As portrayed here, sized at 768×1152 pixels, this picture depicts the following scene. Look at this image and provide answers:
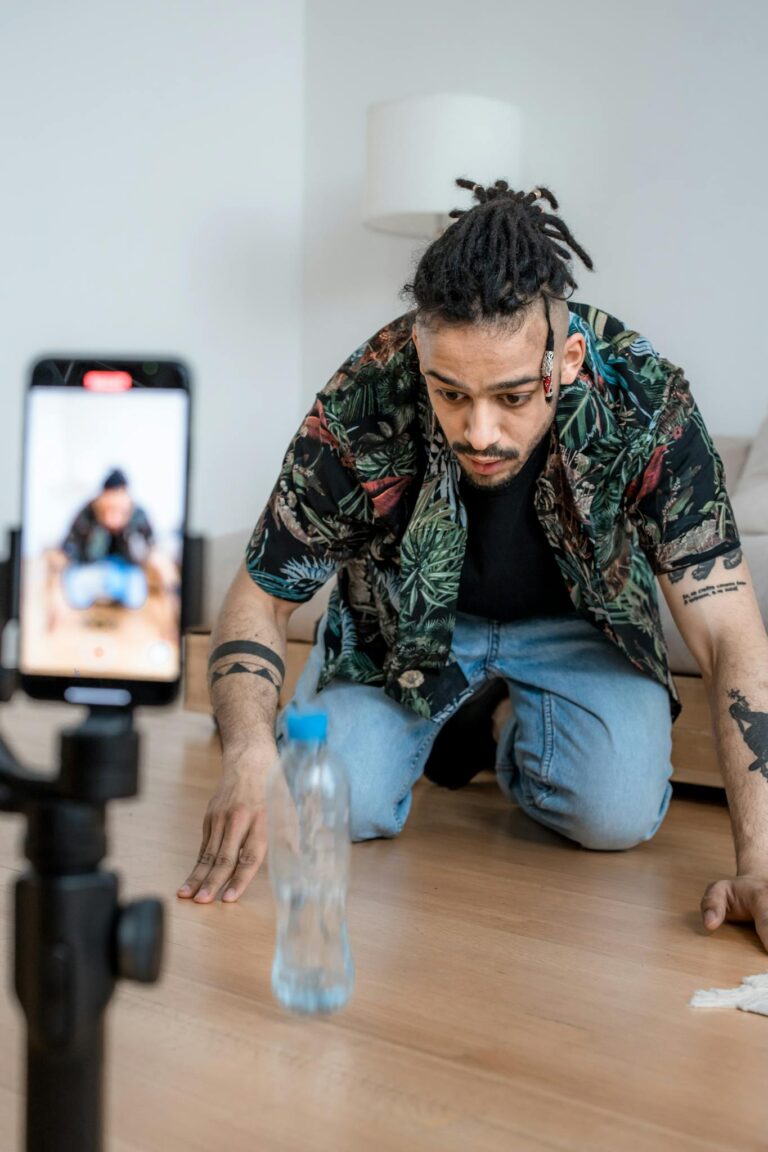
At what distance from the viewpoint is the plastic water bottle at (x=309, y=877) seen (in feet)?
3.65

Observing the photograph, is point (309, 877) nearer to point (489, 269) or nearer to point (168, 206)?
point (489, 269)

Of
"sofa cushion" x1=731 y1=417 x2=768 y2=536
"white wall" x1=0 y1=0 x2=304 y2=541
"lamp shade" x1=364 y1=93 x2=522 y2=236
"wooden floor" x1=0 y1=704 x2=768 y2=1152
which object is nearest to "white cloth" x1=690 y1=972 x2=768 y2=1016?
"wooden floor" x1=0 y1=704 x2=768 y2=1152

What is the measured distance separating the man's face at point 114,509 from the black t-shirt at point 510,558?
38.3 inches

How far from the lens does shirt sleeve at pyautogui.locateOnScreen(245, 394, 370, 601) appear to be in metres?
1.51

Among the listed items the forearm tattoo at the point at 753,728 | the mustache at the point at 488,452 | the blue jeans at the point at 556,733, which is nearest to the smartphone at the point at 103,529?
the mustache at the point at 488,452

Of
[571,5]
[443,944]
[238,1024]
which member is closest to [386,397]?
[443,944]

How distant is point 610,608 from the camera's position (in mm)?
1558

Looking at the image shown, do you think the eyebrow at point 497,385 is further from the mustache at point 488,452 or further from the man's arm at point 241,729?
the man's arm at point 241,729

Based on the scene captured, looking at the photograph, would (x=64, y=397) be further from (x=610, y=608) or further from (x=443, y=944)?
(x=610, y=608)

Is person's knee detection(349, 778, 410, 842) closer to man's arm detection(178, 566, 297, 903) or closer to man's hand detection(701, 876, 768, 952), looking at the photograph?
man's arm detection(178, 566, 297, 903)

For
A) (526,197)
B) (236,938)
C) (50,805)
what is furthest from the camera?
(526,197)

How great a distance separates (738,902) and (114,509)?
37.0 inches

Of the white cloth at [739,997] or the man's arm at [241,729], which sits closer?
the white cloth at [739,997]

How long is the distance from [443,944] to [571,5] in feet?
8.59
